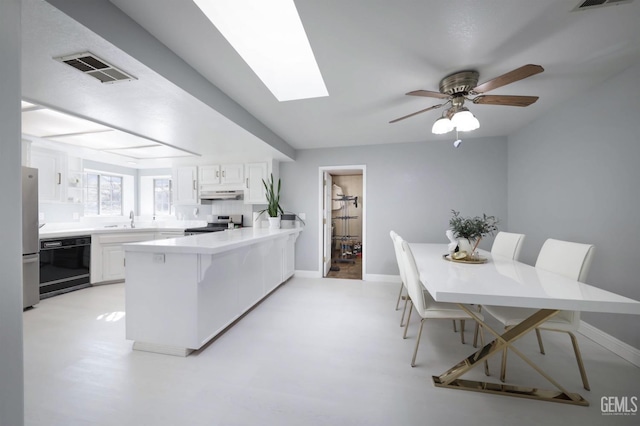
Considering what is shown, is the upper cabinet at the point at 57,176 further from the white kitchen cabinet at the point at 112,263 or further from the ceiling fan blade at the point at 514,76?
the ceiling fan blade at the point at 514,76

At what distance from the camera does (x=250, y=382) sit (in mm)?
1694

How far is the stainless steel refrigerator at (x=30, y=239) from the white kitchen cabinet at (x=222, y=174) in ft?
6.69

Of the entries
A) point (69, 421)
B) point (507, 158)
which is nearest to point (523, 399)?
point (69, 421)

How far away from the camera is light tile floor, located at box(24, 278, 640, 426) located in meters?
1.42

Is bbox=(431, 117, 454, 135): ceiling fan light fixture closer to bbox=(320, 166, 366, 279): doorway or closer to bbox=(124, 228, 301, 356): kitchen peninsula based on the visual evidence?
bbox=(124, 228, 301, 356): kitchen peninsula

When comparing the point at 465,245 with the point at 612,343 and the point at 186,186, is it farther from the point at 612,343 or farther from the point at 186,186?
the point at 186,186

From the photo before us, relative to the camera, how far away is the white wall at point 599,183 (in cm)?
197

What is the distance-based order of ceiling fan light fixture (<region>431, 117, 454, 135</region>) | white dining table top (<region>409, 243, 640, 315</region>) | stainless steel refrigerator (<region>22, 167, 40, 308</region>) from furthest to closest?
stainless steel refrigerator (<region>22, 167, 40, 308</region>)
ceiling fan light fixture (<region>431, 117, 454, 135</region>)
white dining table top (<region>409, 243, 640, 315</region>)

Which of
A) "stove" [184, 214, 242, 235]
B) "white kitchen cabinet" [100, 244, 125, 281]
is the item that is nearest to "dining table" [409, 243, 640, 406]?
"stove" [184, 214, 242, 235]

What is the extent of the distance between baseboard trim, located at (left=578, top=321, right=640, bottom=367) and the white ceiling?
224 cm

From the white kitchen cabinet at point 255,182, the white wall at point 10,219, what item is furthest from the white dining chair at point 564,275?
the white kitchen cabinet at point 255,182

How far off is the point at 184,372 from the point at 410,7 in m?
2.79

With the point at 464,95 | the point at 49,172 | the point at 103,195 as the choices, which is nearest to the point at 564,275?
the point at 464,95

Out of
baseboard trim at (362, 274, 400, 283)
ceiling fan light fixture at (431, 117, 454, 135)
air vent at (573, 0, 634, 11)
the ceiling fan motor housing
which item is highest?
air vent at (573, 0, 634, 11)
